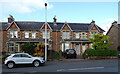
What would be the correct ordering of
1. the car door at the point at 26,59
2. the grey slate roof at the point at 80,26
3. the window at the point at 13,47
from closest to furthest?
the car door at the point at 26,59, the window at the point at 13,47, the grey slate roof at the point at 80,26

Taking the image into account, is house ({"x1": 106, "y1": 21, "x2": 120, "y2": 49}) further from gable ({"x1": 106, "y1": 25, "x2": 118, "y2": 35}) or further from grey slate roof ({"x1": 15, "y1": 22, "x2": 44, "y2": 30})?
grey slate roof ({"x1": 15, "y1": 22, "x2": 44, "y2": 30})

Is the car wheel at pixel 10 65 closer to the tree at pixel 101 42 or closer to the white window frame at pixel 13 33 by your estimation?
the tree at pixel 101 42

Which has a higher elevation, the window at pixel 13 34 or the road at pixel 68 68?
the window at pixel 13 34

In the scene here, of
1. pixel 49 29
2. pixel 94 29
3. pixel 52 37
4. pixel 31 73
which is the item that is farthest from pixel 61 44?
pixel 31 73

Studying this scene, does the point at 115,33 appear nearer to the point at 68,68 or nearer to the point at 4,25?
the point at 68,68

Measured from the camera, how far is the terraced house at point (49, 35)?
28.2 meters

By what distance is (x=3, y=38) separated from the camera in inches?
1127

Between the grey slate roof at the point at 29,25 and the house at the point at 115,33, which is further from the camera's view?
the house at the point at 115,33

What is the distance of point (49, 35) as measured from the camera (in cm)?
2981

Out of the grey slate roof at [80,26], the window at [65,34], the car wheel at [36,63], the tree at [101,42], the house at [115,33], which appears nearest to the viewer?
the car wheel at [36,63]

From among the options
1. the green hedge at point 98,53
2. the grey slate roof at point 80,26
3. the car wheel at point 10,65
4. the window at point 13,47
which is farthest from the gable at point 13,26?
the green hedge at point 98,53

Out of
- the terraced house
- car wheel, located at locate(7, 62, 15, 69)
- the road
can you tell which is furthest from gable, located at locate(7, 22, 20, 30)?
car wheel, located at locate(7, 62, 15, 69)

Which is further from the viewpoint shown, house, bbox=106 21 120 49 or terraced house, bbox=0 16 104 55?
house, bbox=106 21 120 49

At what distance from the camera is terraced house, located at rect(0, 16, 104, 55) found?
92.5 feet
